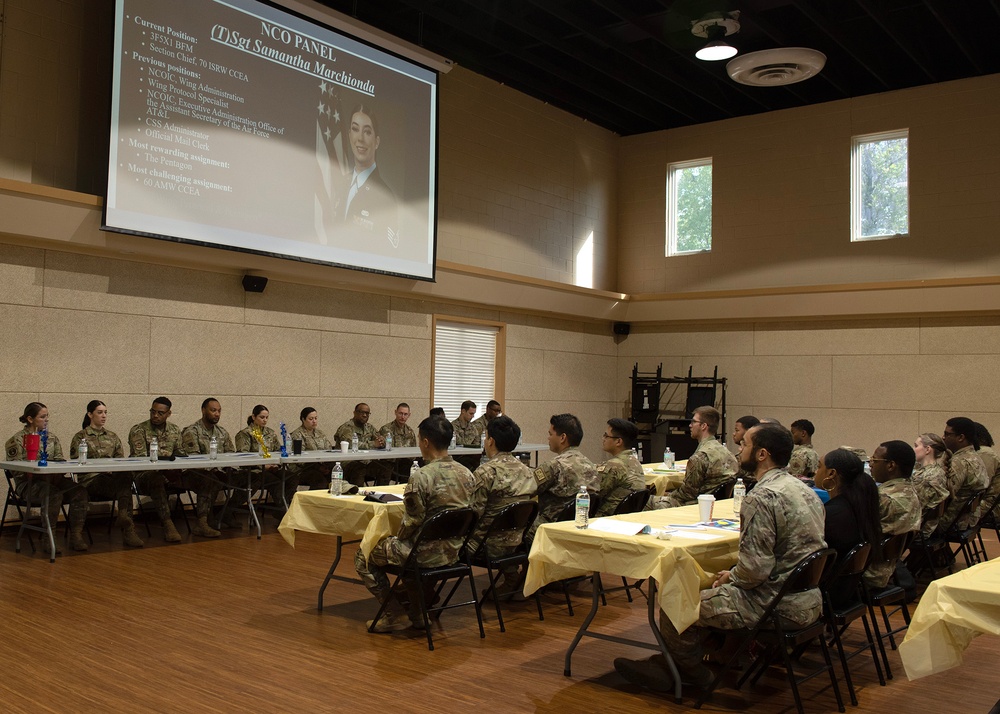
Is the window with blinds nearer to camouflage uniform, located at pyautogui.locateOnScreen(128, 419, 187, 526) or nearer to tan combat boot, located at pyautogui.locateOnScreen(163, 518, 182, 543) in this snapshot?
camouflage uniform, located at pyautogui.locateOnScreen(128, 419, 187, 526)

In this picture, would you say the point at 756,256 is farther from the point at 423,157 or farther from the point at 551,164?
the point at 423,157

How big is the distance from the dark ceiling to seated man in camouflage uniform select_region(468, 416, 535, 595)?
659cm

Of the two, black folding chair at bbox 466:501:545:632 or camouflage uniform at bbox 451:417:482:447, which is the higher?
camouflage uniform at bbox 451:417:482:447

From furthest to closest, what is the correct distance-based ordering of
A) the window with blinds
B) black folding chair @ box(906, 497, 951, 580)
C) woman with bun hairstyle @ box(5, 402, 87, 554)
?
the window with blinds → woman with bun hairstyle @ box(5, 402, 87, 554) → black folding chair @ box(906, 497, 951, 580)

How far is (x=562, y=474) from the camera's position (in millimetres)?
5980

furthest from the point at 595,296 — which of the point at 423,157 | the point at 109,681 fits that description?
the point at 109,681

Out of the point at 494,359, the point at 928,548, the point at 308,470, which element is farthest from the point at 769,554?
the point at 494,359

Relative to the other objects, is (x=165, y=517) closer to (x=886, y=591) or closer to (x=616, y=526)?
(x=616, y=526)

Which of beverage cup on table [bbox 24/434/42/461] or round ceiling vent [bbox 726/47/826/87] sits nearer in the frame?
beverage cup on table [bbox 24/434/42/461]

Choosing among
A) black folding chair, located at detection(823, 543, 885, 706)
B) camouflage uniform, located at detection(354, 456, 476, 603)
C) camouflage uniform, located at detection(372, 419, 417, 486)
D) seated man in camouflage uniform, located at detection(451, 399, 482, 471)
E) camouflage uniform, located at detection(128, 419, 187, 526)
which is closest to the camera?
black folding chair, located at detection(823, 543, 885, 706)

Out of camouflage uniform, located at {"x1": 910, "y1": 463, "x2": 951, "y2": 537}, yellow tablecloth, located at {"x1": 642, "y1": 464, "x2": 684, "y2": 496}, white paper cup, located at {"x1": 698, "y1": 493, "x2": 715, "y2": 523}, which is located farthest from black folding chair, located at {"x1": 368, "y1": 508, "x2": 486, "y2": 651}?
camouflage uniform, located at {"x1": 910, "y1": 463, "x2": 951, "y2": 537}

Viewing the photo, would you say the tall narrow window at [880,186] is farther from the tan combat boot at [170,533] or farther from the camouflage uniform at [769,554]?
the tan combat boot at [170,533]

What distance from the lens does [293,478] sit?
9102mm

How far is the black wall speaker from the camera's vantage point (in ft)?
31.7
